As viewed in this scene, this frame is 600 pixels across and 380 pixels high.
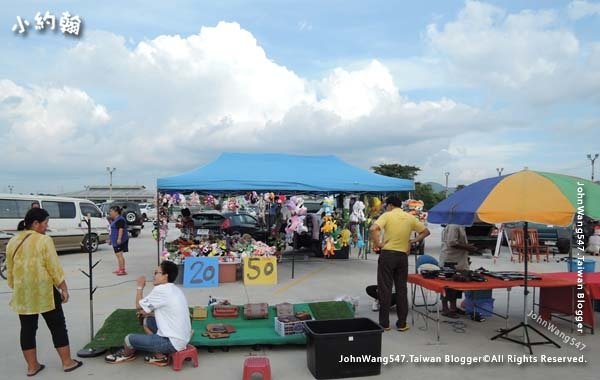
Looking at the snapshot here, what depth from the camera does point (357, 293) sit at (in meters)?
9.39

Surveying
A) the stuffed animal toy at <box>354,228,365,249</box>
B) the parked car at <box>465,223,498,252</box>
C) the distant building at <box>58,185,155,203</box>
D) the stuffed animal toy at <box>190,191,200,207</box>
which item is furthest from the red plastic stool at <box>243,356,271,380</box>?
the distant building at <box>58,185,155,203</box>

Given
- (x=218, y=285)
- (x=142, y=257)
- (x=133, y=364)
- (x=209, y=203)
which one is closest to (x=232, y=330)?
(x=133, y=364)

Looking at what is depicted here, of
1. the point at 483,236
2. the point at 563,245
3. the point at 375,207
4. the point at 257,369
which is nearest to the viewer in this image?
the point at 257,369

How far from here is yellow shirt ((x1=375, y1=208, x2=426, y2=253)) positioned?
637 cm

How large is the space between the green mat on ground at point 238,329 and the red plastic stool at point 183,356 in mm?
350

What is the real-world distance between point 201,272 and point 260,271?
1.20m

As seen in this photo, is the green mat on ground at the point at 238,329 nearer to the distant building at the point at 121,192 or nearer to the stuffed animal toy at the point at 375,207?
the stuffed animal toy at the point at 375,207

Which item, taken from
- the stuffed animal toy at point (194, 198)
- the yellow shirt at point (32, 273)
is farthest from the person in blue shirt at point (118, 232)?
the yellow shirt at point (32, 273)

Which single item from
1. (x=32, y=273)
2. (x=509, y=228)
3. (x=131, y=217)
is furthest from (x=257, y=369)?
(x=131, y=217)

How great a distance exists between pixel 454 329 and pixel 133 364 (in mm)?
4086

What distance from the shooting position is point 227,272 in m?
10.5

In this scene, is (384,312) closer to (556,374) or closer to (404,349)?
(404,349)

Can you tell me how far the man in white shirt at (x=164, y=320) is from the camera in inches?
198

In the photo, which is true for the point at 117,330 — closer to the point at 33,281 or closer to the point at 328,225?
the point at 33,281
